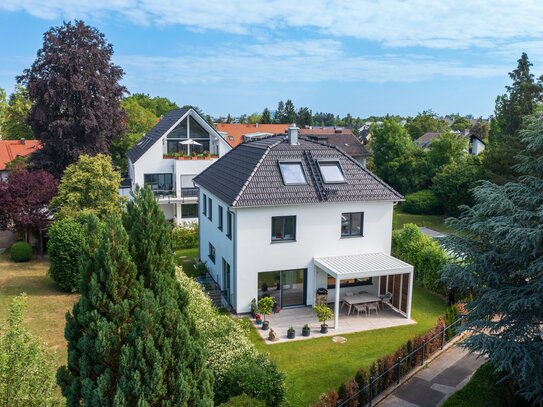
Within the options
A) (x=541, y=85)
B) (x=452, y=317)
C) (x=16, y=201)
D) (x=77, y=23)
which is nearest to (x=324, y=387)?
(x=452, y=317)

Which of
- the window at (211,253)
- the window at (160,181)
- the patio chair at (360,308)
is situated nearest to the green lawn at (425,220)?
the window at (160,181)

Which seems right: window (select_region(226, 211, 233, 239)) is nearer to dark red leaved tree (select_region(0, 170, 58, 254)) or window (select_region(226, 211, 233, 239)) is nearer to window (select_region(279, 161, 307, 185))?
window (select_region(279, 161, 307, 185))

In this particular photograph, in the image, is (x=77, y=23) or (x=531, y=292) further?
(x=77, y=23)

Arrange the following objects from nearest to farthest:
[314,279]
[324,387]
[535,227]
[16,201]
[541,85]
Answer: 1. [535,227]
2. [324,387]
3. [314,279]
4. [16,201]
5. [541,85]

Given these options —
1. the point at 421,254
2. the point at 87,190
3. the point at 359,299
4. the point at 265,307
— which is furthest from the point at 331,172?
the point at 87,190

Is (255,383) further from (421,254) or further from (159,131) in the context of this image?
(159,131)

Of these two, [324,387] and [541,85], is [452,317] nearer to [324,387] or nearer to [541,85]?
[324,387]

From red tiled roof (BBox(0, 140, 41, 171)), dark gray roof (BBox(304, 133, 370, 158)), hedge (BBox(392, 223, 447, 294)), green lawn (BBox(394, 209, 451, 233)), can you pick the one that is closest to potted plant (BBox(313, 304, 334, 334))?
hedge (BBox(392, 223, 447, 294))

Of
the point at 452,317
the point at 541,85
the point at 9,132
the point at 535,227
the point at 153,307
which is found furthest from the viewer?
the point at 9,132
